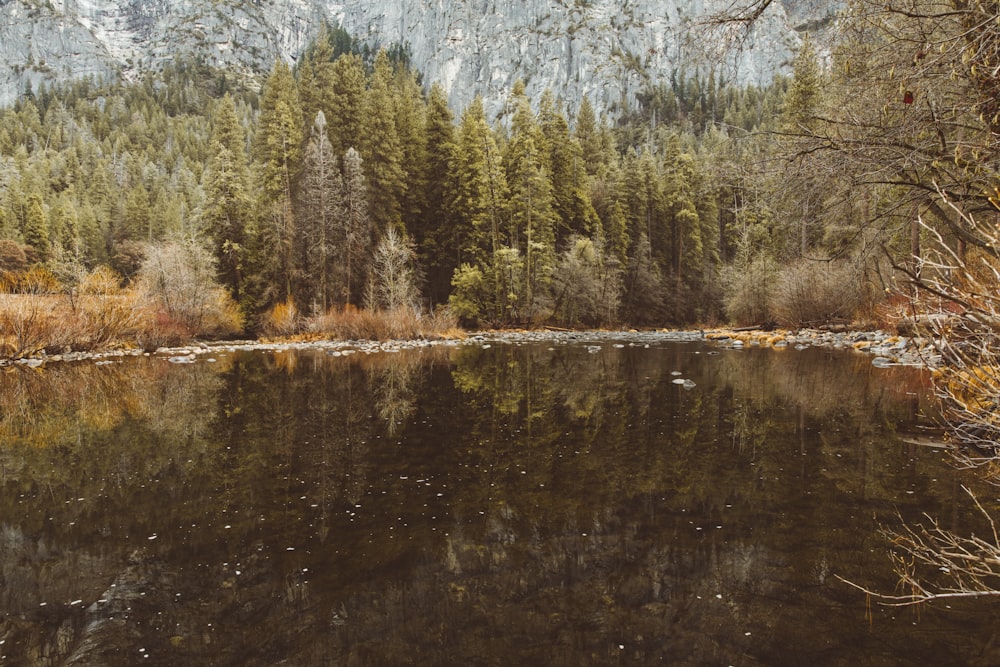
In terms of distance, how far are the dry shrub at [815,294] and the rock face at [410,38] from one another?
785 inches

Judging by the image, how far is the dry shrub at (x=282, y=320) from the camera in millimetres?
28562

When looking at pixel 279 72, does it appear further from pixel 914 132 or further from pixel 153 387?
pixel 914 132

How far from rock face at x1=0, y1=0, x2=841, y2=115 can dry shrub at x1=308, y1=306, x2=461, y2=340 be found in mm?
29349

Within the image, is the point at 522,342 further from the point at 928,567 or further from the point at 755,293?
the point at 928,567

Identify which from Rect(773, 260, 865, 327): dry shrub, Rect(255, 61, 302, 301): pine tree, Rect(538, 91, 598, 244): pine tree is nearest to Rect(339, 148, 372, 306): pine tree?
Rect(255, 61, 302, 301): pine tree

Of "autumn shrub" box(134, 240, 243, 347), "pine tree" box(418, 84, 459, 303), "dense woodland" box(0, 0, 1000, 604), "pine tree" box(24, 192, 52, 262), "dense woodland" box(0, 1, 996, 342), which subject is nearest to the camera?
"dense woodland" box(0, 0, 1000, 604)

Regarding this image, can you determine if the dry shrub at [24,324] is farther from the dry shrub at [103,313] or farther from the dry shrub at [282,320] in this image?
the dry shrub at [282,320]

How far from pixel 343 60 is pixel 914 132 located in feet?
124

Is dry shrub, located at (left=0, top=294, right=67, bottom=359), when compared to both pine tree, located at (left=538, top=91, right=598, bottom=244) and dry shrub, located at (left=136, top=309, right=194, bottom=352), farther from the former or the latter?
pine tree, located at (left=538, top=91, right=598, bottom=244)

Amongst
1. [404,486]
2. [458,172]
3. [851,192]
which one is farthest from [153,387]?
[458,172]

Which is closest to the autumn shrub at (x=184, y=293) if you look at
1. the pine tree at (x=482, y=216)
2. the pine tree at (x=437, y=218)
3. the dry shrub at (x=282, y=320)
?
the dry shrub at (x=282, y=320)

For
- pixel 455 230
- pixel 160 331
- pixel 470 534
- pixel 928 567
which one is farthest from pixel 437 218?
pixel 928 567

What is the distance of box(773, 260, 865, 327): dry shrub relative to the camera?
23.8 m

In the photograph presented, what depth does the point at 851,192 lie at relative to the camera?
4.97 metres
